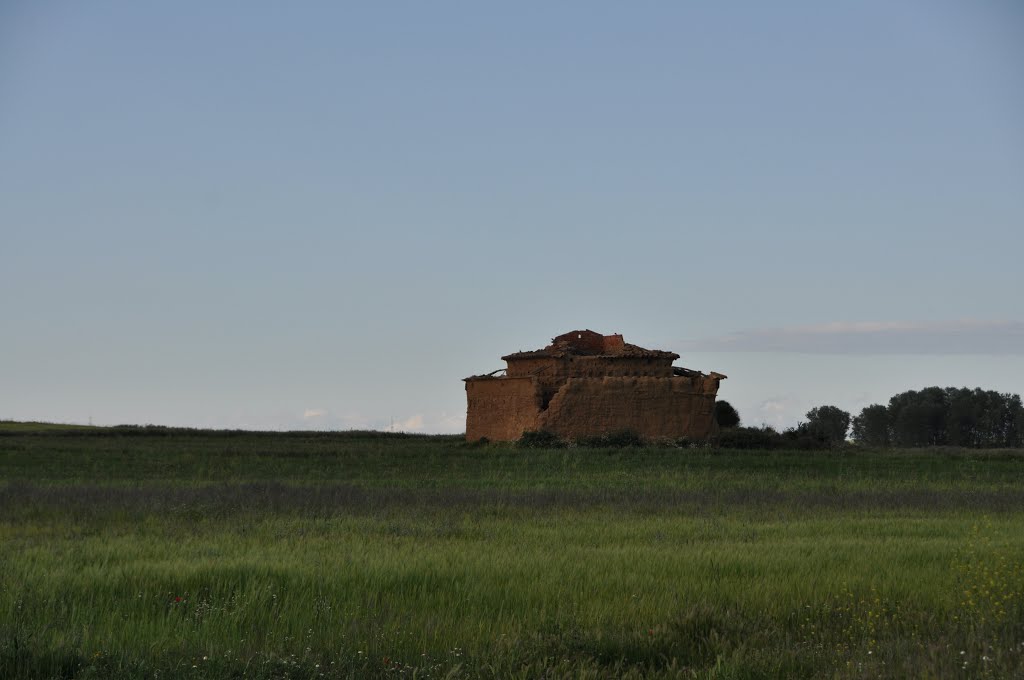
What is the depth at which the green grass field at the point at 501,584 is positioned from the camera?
6711 millimetres

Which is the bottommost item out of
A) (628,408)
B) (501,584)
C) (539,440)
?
(501,584)

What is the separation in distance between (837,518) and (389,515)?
7253 millimetres

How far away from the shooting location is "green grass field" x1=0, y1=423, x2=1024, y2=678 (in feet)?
22.0

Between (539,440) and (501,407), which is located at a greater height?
(501,407)

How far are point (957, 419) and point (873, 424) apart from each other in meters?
10.0

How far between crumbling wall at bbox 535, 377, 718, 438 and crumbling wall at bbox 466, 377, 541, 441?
1.29m

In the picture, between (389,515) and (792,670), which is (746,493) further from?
(792,670)

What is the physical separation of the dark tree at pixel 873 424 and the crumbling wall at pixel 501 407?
66573mm

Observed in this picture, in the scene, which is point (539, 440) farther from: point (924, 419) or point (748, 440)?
point (924, 419)

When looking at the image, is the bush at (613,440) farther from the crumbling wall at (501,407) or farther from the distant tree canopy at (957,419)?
the distant tree canopy at (957,419)

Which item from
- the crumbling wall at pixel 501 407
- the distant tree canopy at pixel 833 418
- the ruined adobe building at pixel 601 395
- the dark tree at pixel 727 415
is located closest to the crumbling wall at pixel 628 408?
the ruined adobe building at pixel 601 395

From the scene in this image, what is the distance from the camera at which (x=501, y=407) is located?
135 ft

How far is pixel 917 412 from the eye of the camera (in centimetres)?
9269

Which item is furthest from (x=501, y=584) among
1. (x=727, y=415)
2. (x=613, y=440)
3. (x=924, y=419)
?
(x=924, y=419)
